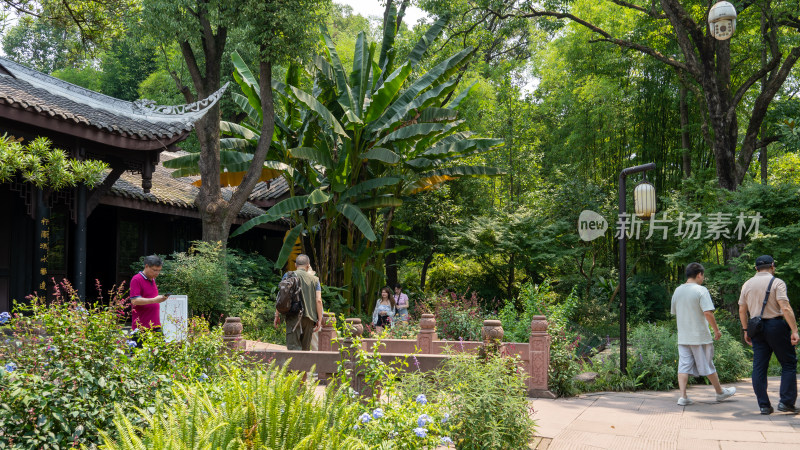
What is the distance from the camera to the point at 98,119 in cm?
995

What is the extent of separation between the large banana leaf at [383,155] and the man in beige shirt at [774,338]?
7.71 metres

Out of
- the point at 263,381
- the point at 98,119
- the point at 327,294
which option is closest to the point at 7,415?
the point at 263,381

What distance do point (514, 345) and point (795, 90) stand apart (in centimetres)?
2202

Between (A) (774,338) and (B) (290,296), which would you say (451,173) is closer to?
(B) (290,296)

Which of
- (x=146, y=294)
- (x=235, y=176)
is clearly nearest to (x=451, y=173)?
(x=235, y=176)

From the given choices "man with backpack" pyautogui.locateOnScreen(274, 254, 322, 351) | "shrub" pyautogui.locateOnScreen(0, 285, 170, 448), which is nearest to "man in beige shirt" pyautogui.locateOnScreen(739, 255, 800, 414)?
"man with backpack" pyautogui.locateOnScreen(274, 254, 322, 351)

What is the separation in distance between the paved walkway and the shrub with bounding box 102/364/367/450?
9.02 feet

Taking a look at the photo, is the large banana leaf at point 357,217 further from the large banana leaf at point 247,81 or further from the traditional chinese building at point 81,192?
the traditional chinese building at point 81,192

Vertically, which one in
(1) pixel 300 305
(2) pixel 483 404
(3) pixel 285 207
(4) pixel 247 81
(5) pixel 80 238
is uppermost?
(4) pixel 247 81

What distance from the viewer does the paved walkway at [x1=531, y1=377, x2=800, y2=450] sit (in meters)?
5.84

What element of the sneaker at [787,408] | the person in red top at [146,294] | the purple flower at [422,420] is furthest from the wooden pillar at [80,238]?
the sneaker at [787,408]

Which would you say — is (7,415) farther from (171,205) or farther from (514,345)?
(171,205)

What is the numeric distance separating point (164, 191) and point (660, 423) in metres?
11.4

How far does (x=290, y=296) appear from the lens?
26.2ft
